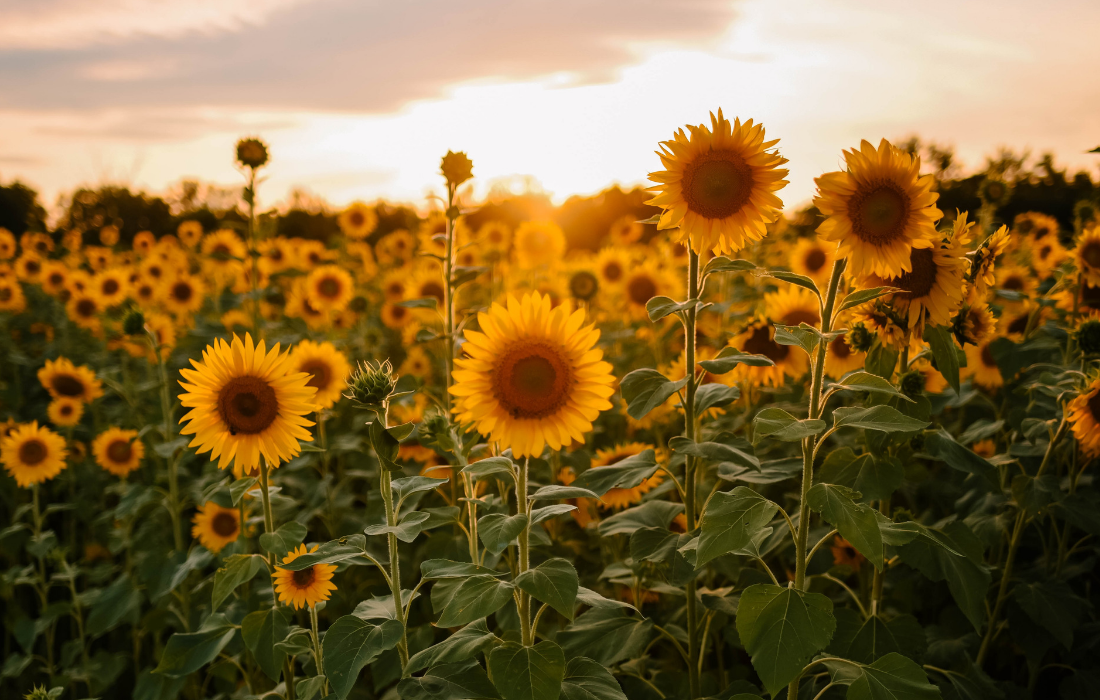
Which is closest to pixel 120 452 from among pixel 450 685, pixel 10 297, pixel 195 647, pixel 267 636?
pixel 195 647

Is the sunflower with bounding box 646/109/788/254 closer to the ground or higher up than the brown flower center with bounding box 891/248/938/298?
higher up

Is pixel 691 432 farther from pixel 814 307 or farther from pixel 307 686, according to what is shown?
pixel 814 307

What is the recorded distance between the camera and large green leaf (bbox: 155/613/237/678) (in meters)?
2.17

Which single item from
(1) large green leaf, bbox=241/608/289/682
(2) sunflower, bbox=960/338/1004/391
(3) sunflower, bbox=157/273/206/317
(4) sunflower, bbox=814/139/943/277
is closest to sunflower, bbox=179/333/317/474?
(1) large green leaf, bbox=241/608/289/682

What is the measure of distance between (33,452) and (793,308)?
4130 millimetres

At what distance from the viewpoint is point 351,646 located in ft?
5.35

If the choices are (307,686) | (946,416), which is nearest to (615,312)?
(946,416)

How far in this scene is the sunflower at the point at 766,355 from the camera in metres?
3.09

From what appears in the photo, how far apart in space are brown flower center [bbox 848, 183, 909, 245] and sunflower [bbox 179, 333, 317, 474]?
1.58 meters

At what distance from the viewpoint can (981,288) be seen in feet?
6.82

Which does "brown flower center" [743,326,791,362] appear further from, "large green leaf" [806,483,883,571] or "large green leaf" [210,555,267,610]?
"large green leaf" [210,555,267,610]

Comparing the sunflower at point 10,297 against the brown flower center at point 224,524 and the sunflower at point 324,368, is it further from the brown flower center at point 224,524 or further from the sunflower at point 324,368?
the sunflower at point 324,368

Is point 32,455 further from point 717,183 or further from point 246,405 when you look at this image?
point 717,183

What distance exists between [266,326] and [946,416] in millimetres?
4580
